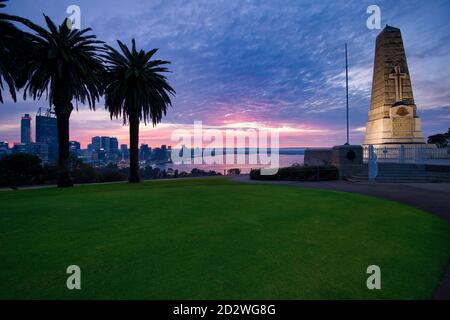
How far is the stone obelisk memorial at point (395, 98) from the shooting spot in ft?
97.3

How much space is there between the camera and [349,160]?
17.8m

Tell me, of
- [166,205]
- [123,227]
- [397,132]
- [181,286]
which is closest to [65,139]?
[166,205]

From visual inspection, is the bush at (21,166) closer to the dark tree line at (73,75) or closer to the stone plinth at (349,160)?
the dark tree line at (73,75)

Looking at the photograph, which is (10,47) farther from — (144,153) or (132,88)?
(144,153)

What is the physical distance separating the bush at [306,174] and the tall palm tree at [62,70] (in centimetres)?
1464

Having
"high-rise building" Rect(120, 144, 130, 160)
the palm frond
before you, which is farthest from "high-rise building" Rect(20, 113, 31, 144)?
the palm frond

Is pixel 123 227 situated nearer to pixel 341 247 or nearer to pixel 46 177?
pixel 341 247

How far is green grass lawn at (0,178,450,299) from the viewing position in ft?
10.0

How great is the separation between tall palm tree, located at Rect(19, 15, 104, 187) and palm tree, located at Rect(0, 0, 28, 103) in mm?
1047

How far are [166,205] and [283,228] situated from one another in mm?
4410

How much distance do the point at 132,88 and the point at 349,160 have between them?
18.0 metres

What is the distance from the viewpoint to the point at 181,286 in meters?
3.08

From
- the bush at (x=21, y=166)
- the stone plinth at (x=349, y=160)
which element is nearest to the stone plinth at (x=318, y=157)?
the stone plinth at (x=349, y=160)

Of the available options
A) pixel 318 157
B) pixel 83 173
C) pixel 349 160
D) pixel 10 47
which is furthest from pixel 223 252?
pixel 83 173
